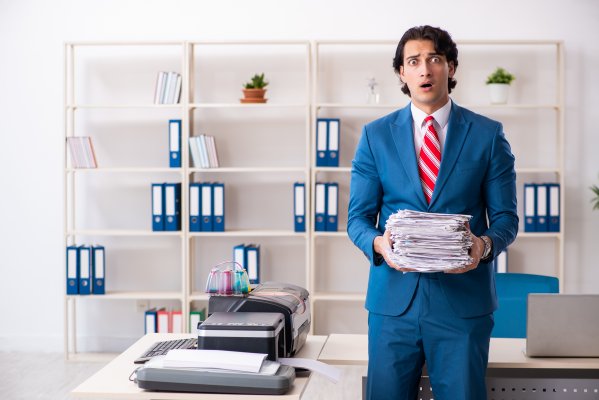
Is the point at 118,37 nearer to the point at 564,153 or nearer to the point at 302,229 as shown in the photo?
the point at 302,229

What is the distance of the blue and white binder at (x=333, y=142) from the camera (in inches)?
191

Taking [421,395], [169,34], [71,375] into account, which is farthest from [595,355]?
[169,34]

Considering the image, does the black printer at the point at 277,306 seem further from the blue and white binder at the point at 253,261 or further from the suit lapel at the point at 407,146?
the blue and white binder at the point at 253,261

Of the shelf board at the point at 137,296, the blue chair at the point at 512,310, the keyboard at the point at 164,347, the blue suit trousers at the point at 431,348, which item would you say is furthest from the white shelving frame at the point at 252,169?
the blue suit trousers at the point at 431,348

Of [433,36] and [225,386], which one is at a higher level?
[433,36]

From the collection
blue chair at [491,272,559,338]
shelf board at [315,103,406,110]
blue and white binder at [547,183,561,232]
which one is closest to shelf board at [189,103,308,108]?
shelf board at [315,103,406,110]

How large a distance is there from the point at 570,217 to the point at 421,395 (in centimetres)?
295

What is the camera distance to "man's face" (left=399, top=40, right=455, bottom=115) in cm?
215

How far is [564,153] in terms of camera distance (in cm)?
502

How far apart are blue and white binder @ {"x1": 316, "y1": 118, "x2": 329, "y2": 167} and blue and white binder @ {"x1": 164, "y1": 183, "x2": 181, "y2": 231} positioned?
90 centimetres

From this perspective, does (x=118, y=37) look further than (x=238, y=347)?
Yes

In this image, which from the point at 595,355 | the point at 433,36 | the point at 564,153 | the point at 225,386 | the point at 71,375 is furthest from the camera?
the point at 564,153

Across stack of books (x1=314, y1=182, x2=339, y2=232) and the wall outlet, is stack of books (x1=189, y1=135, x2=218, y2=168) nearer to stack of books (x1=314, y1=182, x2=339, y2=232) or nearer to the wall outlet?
stack of books (x1=314, y1=182, x2=339, y2=232)

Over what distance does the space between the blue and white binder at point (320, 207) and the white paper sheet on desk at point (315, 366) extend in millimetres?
2770
